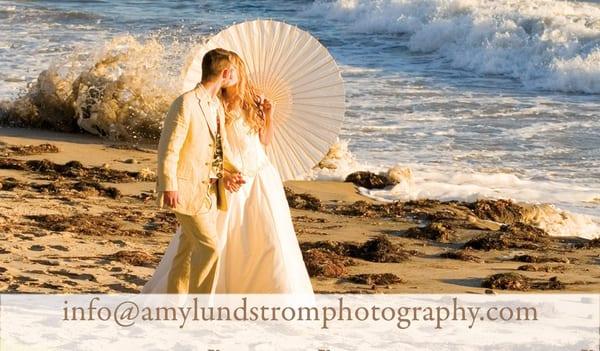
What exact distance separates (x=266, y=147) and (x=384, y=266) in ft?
7.37

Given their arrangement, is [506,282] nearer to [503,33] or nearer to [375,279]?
[375,279]

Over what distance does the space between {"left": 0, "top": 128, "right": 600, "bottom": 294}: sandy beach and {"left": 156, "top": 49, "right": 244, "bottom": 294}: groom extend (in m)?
1.17

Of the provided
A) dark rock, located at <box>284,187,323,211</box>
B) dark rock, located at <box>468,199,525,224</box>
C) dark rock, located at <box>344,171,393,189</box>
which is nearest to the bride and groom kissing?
dark rock, located at <box>284,187,323,211</box>

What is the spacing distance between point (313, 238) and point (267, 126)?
302 cm

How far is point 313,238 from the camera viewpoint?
9.79 meters

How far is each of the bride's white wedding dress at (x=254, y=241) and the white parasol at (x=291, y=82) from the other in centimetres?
26

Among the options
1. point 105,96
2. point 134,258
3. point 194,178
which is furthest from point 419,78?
point 194,178

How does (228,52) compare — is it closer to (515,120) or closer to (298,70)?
(298,70)

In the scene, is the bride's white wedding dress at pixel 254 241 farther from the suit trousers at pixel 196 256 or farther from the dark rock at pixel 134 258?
the dark rock at pixel 134 258

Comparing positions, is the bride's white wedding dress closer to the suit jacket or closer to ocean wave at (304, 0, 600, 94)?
the suit jacket

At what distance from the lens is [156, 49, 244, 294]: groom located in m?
6.27

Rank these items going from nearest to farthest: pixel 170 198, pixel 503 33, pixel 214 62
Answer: pixel 170 198 → pixel 214 62 → pixel 503 33

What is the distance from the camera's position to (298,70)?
22.9 ft

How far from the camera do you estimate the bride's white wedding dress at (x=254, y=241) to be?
686 cm
